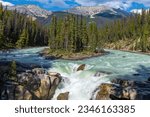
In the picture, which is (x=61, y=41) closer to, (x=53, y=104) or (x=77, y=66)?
(x=77, y=66)

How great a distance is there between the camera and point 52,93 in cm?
5169

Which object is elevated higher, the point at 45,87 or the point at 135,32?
the point at 135,32

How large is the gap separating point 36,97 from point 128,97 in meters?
13.3

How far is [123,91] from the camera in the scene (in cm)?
4834

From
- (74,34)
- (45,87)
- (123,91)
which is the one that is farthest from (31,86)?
(74,34)

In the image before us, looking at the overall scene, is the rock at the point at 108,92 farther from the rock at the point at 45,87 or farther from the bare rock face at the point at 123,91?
the rock at the point at 45,87

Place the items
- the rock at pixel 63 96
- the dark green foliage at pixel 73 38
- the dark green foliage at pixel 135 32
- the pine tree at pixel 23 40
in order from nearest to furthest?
the rock at pixel 63 96, the dark green foliage at pixel 73 38, the pine tree at pixel 23 40, the dark green foliage at pixel 135 32

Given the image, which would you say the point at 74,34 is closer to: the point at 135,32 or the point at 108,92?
the point at 135,32

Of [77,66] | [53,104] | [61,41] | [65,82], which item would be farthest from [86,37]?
[53,104]

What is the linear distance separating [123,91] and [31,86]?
45.1ft

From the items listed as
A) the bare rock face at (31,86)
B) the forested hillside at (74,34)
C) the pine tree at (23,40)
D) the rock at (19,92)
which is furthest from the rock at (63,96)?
the pine tree at (23,40)

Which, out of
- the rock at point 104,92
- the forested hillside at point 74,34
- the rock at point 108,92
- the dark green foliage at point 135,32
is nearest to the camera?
the rock at point 108,92

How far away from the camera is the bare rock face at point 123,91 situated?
46.9m

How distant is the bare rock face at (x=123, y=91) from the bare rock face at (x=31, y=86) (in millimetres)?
8016
